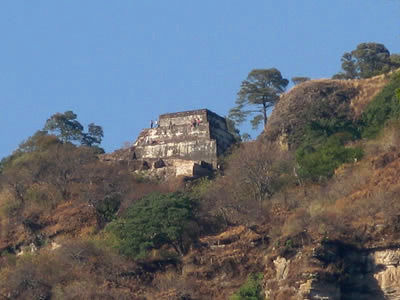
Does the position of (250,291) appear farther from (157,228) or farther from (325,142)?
(325,142)

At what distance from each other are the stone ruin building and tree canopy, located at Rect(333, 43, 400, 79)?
32.7ft

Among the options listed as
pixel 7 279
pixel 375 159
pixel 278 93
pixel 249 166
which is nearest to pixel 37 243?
pixel 7 279

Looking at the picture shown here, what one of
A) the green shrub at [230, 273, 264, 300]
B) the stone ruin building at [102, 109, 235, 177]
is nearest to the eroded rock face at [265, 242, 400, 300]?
the green shrub at [230, 273, 264, 300]

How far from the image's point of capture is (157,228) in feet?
186

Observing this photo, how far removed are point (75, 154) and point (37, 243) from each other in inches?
280

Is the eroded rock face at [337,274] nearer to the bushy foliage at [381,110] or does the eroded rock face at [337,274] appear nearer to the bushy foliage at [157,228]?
the bushy foliage at [157,228]

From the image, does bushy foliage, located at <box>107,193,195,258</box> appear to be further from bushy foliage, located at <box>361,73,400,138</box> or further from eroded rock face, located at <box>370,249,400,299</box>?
bushy foliage, located at <box>361,73,400,138</box>

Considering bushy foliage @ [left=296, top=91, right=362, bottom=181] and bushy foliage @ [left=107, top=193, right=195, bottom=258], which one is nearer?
bushy foliage @ [left=107, top=193, right=195, bottom=258]

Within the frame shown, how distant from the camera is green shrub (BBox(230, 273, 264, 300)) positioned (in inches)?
2034

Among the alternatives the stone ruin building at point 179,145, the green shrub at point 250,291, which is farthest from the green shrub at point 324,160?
the green shrub at point 250,291

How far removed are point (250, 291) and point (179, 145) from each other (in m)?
19.7

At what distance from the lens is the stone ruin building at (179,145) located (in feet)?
225

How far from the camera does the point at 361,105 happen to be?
69125 millimetres

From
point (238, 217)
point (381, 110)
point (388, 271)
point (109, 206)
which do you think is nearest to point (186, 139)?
point (109, 206)
